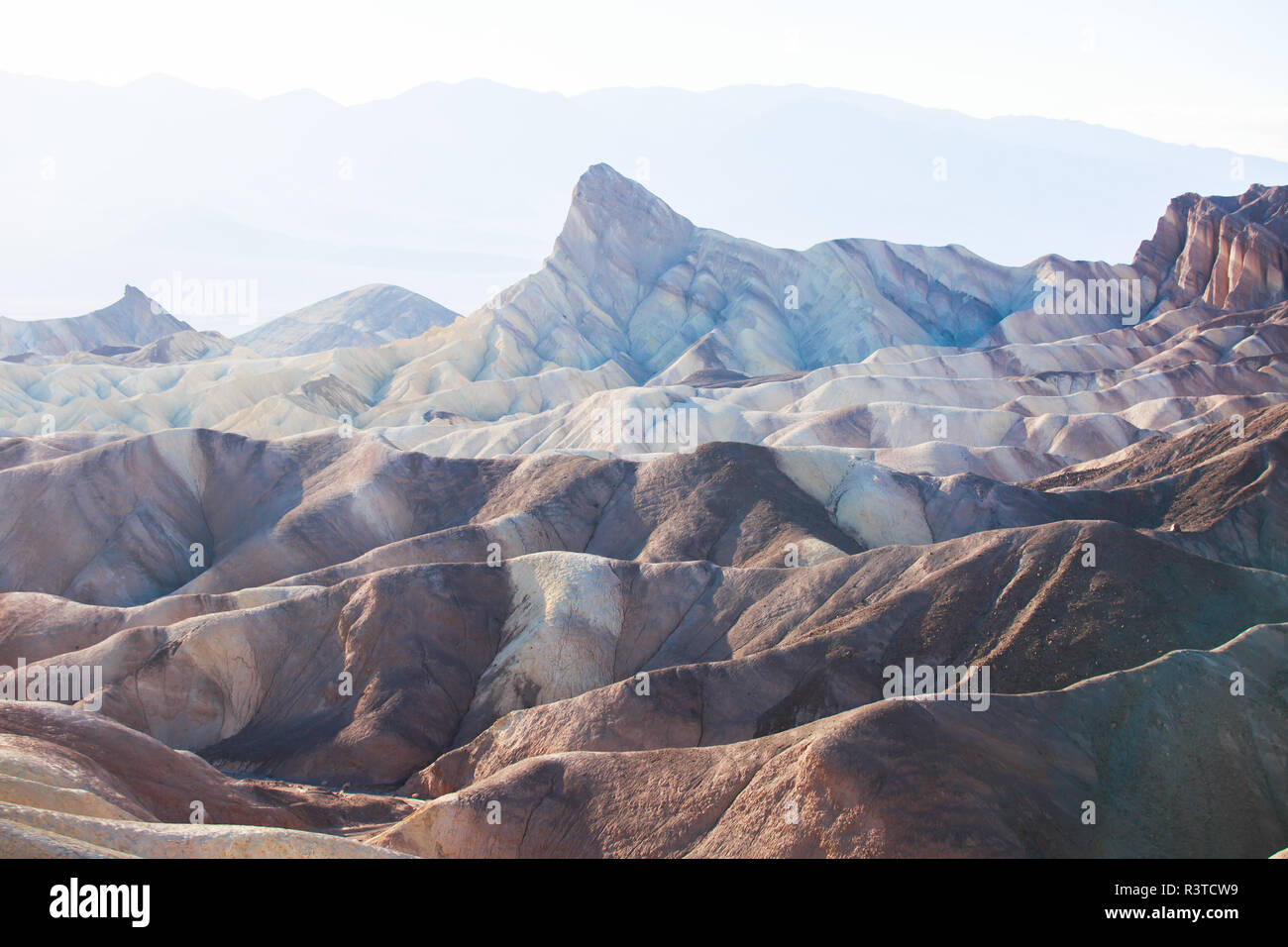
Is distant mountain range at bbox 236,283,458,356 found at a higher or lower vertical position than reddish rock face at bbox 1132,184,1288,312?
higher

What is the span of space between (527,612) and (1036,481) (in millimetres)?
32743

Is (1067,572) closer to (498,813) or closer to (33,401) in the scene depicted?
(498,813)

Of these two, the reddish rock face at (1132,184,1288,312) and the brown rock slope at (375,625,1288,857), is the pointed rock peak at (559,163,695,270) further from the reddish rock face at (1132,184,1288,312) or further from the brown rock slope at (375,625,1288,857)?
the brown rock slope at (375,625,1288,857)

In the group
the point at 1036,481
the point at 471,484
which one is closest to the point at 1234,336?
the point at 1036,481

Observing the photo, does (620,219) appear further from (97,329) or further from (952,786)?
(952,786)

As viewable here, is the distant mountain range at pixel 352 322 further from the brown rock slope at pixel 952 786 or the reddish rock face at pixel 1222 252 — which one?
the brown rock slope at pixel 952 786

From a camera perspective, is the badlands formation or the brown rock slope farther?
the badlands formation

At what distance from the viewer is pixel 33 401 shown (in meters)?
109

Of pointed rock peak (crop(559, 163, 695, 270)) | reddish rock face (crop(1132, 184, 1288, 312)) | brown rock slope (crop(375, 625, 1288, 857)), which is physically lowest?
brown rock slope (crop(375, 625, 1288, 857))

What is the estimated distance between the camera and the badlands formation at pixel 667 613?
912 inches

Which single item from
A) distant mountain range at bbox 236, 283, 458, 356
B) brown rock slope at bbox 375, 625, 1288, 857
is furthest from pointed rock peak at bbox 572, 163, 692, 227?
brown rock slope at bbox 375, 625, 1288, 857

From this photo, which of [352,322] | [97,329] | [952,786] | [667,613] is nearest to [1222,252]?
[667,613]

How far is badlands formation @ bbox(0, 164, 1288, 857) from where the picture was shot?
76.0 ft
